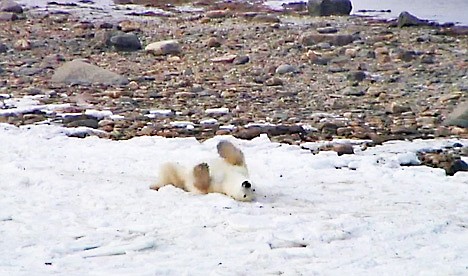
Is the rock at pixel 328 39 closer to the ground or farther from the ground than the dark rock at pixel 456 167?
closer to the ground

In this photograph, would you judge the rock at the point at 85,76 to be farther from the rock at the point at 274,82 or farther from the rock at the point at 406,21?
the rock at the point at 406,21

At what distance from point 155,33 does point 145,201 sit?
11.3 metres

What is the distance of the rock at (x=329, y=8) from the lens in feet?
67.3

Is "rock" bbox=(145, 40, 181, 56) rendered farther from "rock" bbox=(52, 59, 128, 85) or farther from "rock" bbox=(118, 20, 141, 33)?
"rock" bbox=(118, 20, 141, 33)

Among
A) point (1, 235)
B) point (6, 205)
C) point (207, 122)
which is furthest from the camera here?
point (207, 122)

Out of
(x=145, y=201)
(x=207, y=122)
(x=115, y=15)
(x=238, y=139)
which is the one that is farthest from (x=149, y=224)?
(x=115, y=15)

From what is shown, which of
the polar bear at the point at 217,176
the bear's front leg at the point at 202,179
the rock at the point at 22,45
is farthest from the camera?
the rock at the point at 22,45

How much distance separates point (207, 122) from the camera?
8.65m

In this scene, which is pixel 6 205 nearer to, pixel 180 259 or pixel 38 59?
pixel 180 259

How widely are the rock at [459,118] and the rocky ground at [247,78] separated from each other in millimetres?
34

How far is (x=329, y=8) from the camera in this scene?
20.6 m

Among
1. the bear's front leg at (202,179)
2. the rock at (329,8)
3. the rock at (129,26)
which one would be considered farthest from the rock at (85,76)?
the rock at (329,8)

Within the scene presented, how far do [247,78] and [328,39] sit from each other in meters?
3.48

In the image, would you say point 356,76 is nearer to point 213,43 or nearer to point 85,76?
point 85,76
